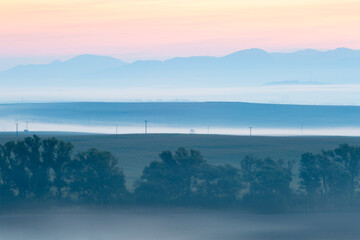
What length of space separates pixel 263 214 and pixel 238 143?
101m

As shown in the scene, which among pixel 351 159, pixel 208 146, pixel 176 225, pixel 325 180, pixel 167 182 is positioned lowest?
pixel 176 225

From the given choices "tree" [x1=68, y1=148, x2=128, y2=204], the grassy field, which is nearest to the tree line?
"tree" [x1=68, y1=148, x2=128, y2=204]

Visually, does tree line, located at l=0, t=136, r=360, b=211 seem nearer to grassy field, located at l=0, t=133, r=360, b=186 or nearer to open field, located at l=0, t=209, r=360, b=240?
open field, located at l=0, t=209, r=360, b=240

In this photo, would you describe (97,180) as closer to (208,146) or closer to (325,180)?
(325,180)

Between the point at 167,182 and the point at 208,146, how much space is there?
8930cm

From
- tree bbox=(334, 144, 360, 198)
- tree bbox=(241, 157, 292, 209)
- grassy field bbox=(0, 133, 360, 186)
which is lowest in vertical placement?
tree bbox=(241, 157, 292, 209)

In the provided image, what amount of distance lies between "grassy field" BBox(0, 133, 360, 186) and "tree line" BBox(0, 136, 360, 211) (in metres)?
41.7

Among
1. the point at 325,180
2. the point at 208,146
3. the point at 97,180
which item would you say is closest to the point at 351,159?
the point at 325,180

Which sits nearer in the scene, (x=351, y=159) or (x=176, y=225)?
(x=176, y=225)

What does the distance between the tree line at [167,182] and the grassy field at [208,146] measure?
41.7 m

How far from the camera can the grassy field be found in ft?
463

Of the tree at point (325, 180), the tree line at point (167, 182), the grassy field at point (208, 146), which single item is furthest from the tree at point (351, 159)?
the grassy field at point (208, 146)

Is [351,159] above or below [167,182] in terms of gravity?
above

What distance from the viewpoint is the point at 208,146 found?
164875mm
